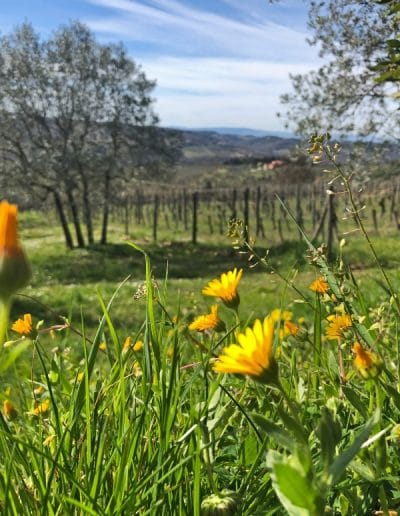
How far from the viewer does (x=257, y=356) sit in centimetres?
68

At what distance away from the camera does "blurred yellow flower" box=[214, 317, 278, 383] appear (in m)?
A: 0.66

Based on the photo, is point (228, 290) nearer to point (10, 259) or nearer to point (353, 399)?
point (353, 399)

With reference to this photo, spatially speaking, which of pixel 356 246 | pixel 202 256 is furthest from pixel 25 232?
pixel 356 246

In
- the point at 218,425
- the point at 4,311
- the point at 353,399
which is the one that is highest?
the point at 4,311

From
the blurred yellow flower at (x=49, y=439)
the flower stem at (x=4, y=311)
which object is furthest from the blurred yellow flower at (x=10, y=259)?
the blurred yellow flower at (x=49, y=439)

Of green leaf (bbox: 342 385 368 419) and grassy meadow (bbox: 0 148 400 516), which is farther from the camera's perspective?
green leaf (bbox: 342 385 368 419)

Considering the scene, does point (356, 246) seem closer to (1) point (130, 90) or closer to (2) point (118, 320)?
(2) point (118, 320)

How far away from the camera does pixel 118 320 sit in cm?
987

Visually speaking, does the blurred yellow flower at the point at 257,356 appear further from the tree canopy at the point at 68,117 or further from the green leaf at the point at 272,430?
the tree canopy at the point at 68,117

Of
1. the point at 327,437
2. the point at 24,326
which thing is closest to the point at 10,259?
the point at 327,437

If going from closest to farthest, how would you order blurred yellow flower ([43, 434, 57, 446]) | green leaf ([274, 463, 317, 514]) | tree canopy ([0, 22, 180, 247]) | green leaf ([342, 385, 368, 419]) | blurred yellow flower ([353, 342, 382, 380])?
1. green leaf ([274, 463, 317, 514])
2. blurred yellow flower ([353, 342, 382, 380])
3. green leaf ([342, 385, 368, 419])
4. blurred yellow flower ([43, 434, 57, 446])
5. tree canopy ([0, 22, 180, 247])

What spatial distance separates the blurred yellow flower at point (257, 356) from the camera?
664 millimetres

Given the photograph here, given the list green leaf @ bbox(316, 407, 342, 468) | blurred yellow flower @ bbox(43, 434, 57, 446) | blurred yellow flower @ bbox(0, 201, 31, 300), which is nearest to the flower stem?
blurred yellow flower @ bbox(0, 201, 31, 300)

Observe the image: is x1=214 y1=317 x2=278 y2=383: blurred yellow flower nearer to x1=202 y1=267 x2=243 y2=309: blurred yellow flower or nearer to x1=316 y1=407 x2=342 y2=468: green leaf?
x1=316 y1=407 x2=342 y2=468: green leaf
